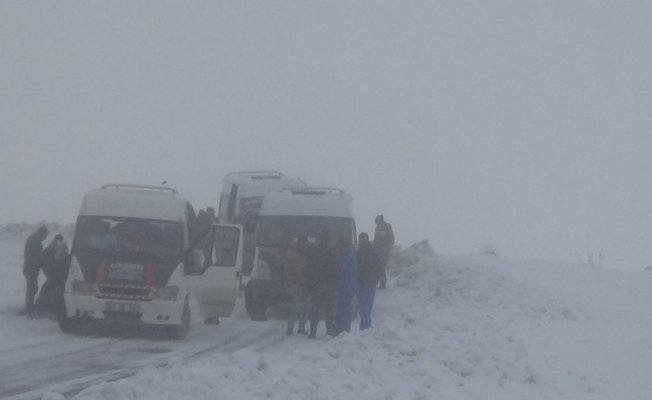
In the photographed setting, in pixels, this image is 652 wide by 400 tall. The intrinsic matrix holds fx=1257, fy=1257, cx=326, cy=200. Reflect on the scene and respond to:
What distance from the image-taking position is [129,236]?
21609mm

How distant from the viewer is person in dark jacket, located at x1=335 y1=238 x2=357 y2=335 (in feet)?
69.7

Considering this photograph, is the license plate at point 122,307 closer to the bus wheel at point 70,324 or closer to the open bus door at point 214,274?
the bus wheel at point 70,324

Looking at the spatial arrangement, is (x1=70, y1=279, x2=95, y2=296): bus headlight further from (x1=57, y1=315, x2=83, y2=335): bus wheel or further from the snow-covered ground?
the snow-covered ground

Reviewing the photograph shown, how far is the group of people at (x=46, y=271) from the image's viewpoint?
22656 mm

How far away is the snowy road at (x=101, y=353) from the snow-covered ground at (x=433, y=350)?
4cm

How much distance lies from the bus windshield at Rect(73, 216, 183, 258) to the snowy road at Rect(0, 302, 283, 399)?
155 centimetres

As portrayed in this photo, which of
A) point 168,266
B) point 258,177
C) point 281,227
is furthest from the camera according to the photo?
point 258,177

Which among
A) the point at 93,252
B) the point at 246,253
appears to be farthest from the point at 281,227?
the point at 93,252

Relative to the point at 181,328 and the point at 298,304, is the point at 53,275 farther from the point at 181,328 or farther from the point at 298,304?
the point at 298,304

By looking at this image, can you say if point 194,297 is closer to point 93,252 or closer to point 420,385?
point 93,252

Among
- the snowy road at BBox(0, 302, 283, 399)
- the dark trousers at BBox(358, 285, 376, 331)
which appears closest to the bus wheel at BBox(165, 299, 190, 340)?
the snowy road at BBox(0, 302, 283, 399)

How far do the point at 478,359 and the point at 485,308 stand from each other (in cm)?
901

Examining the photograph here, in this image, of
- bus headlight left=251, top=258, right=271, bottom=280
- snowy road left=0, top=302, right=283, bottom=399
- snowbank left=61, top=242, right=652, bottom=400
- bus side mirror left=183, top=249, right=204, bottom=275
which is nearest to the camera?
snowbank left=61, top=242, right=652, bottom=400

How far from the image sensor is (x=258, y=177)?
3550 centimetres
